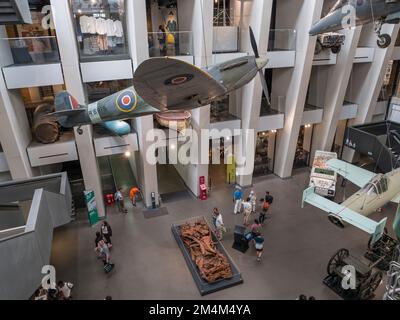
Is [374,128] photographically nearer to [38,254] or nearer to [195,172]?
[195,172]

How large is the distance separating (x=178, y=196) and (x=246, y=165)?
390 centimetres

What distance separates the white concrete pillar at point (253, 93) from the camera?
1208 cm

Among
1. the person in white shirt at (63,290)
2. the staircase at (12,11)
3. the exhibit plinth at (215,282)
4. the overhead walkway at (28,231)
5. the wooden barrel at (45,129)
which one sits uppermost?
the staircase at (12,11)

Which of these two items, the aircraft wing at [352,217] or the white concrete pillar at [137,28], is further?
the white concrete pillar at [137,28]

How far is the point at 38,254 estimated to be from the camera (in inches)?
283

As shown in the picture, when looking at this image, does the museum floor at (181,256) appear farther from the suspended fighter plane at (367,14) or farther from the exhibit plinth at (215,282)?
the suspended fighter plane at (367,14)

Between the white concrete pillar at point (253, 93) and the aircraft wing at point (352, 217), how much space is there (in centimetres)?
693

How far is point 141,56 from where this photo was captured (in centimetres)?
1123

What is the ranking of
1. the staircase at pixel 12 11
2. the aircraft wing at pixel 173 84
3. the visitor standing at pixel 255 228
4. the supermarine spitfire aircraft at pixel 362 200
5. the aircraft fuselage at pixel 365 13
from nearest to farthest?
the staircase at pixel 12 11
the aircraft wing at pixel 173 84
the supermarine spitfire aircraft at pixel 362 200
the aircraft fuselage at pixel 365 13
the visitor standing at pixel 255 228

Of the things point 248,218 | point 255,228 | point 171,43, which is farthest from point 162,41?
point 255,228

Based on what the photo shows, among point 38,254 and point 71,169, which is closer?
point 38,254

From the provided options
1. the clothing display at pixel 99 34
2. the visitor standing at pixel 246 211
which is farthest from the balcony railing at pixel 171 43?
the visitor standing at pixel 246 211

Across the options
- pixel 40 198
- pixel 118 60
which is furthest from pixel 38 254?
pixel 118 60

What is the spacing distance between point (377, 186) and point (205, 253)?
5.65 metres
